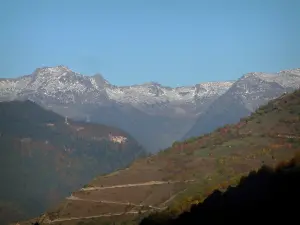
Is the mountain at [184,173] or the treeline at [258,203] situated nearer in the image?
the treeline at [258,203]

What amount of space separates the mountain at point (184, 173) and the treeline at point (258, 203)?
2919 cm

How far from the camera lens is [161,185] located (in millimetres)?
123250

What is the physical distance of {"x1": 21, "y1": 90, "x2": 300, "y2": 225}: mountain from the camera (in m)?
109

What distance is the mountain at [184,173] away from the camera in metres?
109

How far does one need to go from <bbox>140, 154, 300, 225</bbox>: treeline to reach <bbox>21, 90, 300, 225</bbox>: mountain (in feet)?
95.8

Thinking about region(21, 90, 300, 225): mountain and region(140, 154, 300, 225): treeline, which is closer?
region(140, 154, 300, 225): treeline

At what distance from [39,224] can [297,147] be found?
6774cm

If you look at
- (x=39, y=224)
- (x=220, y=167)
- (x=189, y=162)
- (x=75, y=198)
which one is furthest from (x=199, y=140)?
(x=39, y=224)

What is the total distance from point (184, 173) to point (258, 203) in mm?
76749

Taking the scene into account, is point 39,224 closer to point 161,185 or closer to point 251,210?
point 161,185

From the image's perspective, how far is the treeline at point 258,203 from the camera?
4642 centimetres

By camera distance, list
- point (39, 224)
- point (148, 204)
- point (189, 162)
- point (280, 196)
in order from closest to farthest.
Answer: point (280, 196) → point (148, 204) → point (39, 224) → point (189, 162)

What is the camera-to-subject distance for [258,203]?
169ft

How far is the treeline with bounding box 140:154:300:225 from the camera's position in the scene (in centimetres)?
4642
